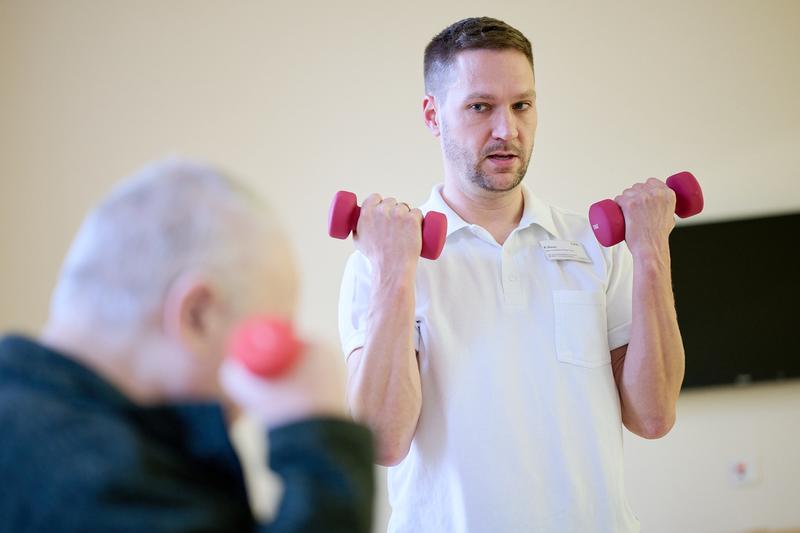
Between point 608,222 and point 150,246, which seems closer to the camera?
point 150,246

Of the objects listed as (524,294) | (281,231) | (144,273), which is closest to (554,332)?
(524,294)

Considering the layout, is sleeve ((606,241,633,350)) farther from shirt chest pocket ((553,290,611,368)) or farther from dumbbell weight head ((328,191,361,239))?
dumbbell weight head ((328,191,361,239))

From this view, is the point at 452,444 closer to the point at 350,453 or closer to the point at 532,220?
the point at 532,220

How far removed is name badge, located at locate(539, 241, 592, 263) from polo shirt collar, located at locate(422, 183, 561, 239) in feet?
0.09

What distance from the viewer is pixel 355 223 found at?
1670 millimetres

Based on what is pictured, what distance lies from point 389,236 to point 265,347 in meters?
0.88

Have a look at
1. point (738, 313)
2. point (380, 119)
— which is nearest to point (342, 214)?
point (380, 119)

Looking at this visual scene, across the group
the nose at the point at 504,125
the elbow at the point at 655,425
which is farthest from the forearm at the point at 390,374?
the elbow at the point at 655,425

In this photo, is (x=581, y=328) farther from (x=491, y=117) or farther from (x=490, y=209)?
(x=491, y=117)

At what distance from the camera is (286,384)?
2.47 ft

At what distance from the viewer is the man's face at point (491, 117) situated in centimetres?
174

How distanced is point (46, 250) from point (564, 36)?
2.75 metres

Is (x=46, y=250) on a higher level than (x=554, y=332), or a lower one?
higher

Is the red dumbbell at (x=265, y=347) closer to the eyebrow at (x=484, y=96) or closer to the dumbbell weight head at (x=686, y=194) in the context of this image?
the eyebrow at (x=484, y=96)
